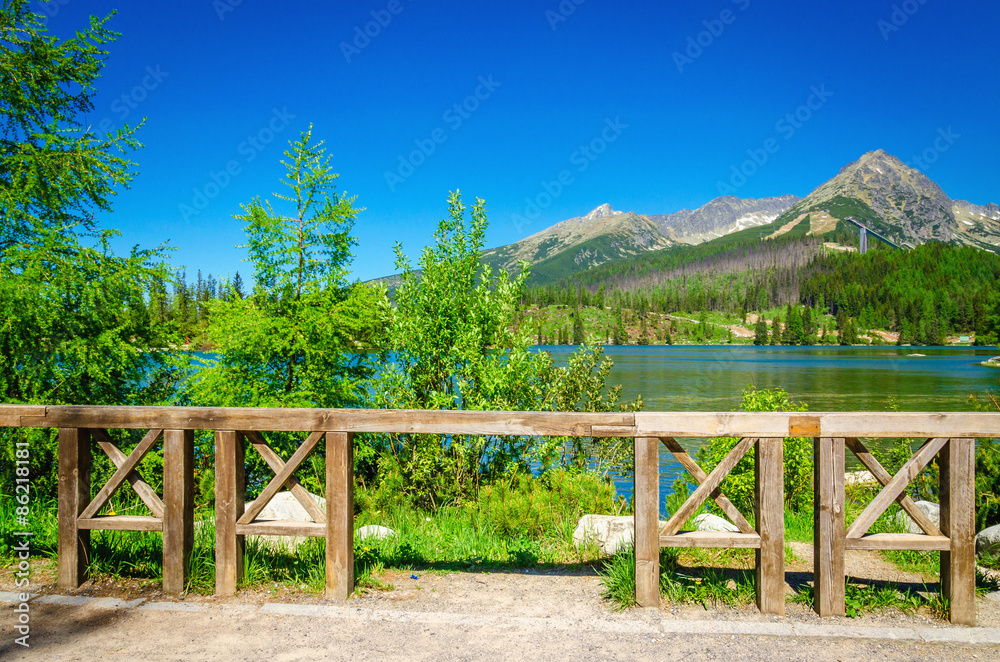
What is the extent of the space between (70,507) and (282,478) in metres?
1.79

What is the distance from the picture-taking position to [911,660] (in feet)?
11.4

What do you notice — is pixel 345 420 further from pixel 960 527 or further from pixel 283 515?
pixel 960 527

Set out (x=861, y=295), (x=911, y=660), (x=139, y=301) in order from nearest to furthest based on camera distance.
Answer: (x=911, y=660)
(x=139, y=301)
(x=861, y=295)

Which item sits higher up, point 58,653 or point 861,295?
point 861,295

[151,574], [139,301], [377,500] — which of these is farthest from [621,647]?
[139,301]

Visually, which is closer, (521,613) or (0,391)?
(521,613)

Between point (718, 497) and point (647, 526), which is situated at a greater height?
point (718, 497)

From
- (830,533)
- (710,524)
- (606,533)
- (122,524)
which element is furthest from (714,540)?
(122,524)

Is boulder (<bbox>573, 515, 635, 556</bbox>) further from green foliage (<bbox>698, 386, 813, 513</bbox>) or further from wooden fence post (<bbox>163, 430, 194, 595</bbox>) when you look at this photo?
green foliage (<bbox>698, 386, 813, 513</bbox>)

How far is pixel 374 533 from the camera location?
232 inches

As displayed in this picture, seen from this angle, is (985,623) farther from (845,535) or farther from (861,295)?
(861,295)

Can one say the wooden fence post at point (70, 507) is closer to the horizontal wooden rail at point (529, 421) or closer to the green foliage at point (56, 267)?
the horizontal wooden rail at point (529, 421)

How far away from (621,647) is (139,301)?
29.7ft

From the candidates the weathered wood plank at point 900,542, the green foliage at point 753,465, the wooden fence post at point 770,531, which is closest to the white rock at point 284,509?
the wooden fence post at point 770,531
